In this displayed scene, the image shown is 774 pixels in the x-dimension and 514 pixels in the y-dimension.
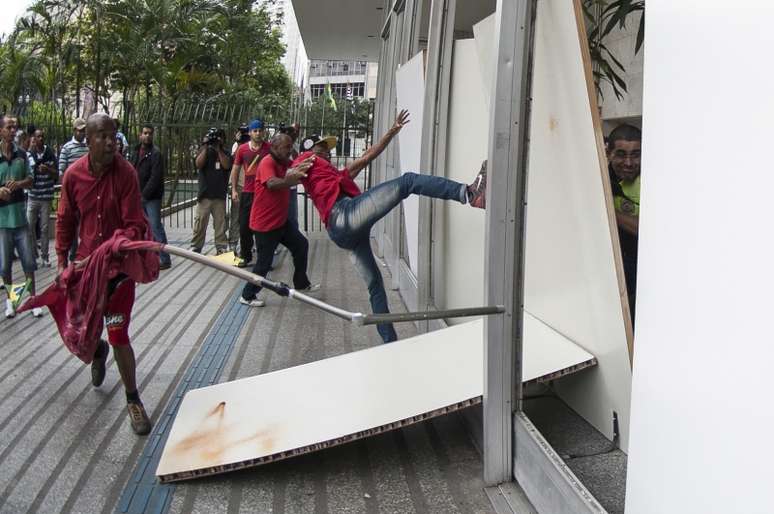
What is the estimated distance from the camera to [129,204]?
468cm

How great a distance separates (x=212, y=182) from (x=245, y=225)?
1.26m

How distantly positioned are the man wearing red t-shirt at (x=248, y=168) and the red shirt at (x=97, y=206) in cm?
502

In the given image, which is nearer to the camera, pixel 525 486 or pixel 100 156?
pixel 525 486

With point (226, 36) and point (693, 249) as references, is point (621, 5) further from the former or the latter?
point (226, 36)

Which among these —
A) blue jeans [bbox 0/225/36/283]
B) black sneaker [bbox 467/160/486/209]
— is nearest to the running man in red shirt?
black sneaker [bbox 467/160/486/209]

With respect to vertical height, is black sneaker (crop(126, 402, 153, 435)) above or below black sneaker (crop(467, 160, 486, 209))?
below

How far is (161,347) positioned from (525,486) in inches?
148

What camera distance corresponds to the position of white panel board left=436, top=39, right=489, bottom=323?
525cm

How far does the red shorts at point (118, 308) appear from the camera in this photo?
4.54m

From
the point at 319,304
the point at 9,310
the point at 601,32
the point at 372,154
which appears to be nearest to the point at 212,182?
the point at 9,310

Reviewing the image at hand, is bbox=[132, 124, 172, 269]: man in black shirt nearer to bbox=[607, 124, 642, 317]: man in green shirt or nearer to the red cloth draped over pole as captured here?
the red cloth draped over pole

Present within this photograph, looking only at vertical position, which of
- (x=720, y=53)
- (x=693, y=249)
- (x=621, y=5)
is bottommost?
(x=693, y=249)

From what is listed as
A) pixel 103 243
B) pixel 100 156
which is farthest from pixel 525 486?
pixel 100 156

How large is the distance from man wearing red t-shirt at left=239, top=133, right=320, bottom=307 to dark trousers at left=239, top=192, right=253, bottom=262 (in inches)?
56.7
